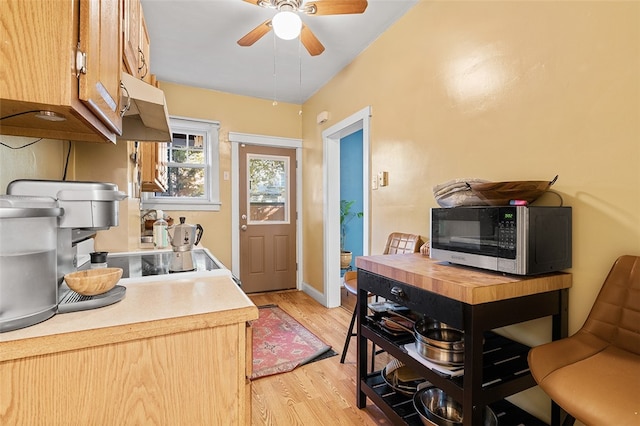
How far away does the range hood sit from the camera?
1.21m

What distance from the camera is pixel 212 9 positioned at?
2227 mm

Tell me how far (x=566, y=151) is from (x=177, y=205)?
362 centimetres

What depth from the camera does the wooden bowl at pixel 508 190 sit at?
1.24 metres

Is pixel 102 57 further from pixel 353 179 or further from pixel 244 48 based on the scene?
pixel 353 179

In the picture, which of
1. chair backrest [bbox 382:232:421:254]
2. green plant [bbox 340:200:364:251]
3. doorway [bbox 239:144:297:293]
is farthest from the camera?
green plant [bbox 340:200:364:251]

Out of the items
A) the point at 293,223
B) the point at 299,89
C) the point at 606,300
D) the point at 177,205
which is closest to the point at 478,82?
the point at 606,300

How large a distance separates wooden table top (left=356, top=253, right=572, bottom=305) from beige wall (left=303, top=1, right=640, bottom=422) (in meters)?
0.23

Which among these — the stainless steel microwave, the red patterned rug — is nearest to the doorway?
the red patterned rug

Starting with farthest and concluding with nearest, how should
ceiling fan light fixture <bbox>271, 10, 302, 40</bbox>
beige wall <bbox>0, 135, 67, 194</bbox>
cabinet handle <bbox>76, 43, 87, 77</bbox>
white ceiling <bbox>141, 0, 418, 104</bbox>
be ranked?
1. white ceiling <bbox>141, 0, 418, 104</bbox>
2. ceiling fan light fixture <bbox>271, 10, 302, 40</bbox>
3. beige wall <bbox>0, 135, 67, 194</bbox>
4. cabinet handle <bbox>76, 43, 87, 77</bbox>

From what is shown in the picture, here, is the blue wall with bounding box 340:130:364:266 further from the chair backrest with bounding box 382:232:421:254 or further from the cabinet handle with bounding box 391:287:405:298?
the cabinet handle with bounding box 391:287:405:298

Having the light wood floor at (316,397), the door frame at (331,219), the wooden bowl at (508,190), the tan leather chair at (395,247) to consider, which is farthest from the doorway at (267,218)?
the wooden bowl at (508,190)

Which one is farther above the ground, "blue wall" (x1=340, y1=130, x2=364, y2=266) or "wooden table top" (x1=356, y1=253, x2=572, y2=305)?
"blue wall" (x1=340, y1=130, x2=364, y2=266)

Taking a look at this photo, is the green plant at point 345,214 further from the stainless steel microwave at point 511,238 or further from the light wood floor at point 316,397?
the stainless steel microwave at point 511,238

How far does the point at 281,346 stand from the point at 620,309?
2111 mm
